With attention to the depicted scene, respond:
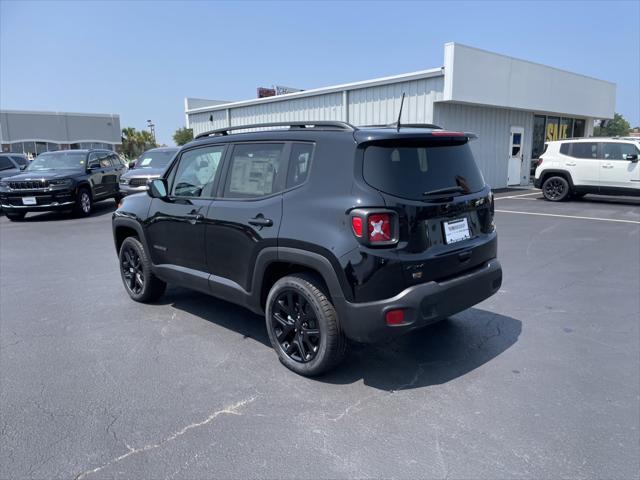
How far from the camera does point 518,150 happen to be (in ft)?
63.8

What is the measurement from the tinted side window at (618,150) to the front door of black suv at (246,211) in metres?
13.4

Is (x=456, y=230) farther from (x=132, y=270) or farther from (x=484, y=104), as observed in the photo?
(x=484, y=104)

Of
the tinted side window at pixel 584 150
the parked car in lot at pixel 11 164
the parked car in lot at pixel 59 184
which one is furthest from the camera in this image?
the parked car in lot at pixel 11 164

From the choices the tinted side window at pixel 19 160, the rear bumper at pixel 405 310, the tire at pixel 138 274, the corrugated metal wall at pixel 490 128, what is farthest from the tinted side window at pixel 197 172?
the tinted side window at pixel 19 160

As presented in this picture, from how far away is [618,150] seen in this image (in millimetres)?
13805

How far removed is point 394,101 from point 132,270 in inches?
486

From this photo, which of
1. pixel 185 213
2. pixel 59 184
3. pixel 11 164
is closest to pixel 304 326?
pixel 185 213

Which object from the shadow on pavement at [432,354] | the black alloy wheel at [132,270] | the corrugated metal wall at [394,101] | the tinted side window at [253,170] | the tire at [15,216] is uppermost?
the corrugated metal wall at [394,101]

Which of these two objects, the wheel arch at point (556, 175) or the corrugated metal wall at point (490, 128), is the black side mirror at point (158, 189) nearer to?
the corrugated metal wall at point (490, 128)

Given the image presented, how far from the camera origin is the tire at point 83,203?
42.2ft

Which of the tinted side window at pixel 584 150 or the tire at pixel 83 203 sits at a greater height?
the tinted side window at pixel 584 150

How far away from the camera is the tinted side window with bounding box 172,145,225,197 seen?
439cm

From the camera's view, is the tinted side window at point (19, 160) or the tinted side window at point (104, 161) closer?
the tinted side window at point (104, 161)

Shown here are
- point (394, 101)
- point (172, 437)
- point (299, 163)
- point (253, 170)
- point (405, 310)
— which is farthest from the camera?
point (394, 101)
